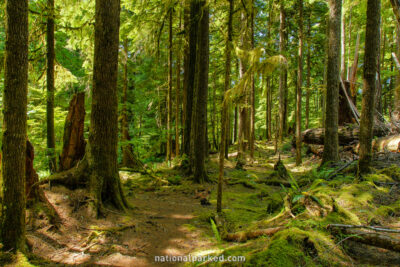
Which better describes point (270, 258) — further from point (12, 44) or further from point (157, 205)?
point (157, 205)

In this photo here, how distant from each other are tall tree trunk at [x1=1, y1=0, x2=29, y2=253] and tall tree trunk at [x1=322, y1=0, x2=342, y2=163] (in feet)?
31.6

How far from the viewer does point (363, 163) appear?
640 cm

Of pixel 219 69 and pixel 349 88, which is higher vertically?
pixel 219 69

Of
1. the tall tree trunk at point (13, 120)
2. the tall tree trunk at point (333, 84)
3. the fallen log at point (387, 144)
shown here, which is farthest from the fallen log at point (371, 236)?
the fallen log at point (387, 144)

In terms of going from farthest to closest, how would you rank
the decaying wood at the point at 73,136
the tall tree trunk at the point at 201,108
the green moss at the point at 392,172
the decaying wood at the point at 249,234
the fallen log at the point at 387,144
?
the tall tree trunk at the point at 201,108 < the fallen log at the point at 387,144 < the green moss at the point at 392,172 < the decaying wood at the point at 73,136 < the decaying wood at the point at 249,234

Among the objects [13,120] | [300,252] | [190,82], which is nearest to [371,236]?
[300,252]

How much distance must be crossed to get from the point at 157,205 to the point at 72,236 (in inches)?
111

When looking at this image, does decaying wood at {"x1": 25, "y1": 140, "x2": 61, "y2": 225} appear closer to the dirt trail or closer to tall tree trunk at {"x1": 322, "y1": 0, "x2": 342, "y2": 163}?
the dirt trail

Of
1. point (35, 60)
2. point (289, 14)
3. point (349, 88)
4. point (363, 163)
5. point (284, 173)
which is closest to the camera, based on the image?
point (363, 163)

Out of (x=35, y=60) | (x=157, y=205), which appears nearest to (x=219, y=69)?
(x=35, y=60)

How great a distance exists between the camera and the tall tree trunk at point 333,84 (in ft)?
29.9

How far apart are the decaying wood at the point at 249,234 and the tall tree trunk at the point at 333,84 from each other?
6957mm

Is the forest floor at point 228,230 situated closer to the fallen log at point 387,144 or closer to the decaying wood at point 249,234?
the decaying wood at point 249,234

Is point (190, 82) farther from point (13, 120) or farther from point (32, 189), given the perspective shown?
point (13, 120)
